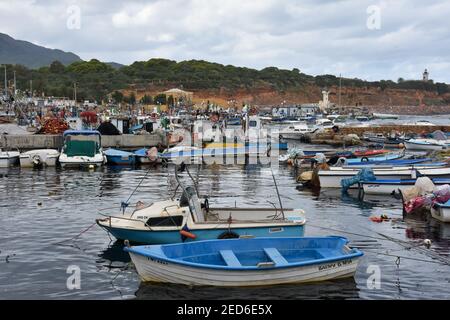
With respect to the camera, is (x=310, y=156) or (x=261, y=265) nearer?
(x=261, y=265)

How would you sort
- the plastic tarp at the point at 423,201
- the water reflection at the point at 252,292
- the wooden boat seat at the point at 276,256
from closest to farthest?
the water reflection at the point at 252,292, the wooden boat seat at the point at 276,256, the plastic tarp at the point at 423,201

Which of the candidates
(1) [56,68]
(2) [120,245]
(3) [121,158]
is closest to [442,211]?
(2) [120,245]

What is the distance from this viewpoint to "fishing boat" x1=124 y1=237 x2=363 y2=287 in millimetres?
15469

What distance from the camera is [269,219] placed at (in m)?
19.9

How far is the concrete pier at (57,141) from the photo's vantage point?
52781 millimetres

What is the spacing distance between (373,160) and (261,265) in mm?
26797

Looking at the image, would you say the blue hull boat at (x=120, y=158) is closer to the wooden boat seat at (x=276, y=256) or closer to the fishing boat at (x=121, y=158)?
the fishing boat at (x=121, y=158)

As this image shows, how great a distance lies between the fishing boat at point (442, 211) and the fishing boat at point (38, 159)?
3053 cm

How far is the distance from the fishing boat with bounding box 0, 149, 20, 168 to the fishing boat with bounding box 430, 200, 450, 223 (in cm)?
3243

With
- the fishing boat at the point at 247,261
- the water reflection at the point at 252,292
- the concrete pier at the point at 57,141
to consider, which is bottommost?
the water reflection at the point at 252,292

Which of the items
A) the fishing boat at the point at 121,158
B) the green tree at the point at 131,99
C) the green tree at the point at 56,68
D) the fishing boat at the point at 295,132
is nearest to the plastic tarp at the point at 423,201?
the fishing boat at the point at 121,158

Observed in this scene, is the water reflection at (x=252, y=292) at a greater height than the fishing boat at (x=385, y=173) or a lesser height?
lesser

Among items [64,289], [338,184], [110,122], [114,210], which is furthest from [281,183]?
[110,122]
